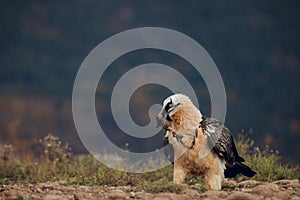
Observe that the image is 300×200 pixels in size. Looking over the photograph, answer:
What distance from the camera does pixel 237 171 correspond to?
8.55 meters

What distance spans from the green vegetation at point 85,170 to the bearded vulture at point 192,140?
1.79ft

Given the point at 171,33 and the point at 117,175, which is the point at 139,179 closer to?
the point at 117,175

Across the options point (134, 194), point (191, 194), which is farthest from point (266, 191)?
point (134, 194)

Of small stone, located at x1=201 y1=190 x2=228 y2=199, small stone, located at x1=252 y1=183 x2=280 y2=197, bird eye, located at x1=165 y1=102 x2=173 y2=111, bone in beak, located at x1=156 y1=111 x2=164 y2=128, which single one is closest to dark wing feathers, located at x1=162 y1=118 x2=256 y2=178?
bone in beak, located at x1=156 y1=111 x2=164 y2=128

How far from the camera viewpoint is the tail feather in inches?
335

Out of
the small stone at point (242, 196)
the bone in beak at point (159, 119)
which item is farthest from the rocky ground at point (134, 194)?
the bone in beak at point (159, 119)

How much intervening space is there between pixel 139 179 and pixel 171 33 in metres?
9.30

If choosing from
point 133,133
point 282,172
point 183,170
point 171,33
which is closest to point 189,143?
point 183,170

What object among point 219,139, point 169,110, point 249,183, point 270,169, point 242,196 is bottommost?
point 242,196

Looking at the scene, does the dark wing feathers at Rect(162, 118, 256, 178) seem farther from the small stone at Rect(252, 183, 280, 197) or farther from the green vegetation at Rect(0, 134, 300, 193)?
the small stone at Rect(252, 183, 280, 197)

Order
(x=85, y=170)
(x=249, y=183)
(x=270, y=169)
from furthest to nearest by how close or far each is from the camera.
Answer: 1. (x=85, y=170)
2. (x=270, y=169)
3. (x=249, y=183)

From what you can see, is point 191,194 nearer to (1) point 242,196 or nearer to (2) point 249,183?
(1) point 242,196

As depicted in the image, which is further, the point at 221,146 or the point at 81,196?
the point at 221,146

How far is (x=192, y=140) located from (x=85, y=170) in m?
2.94
